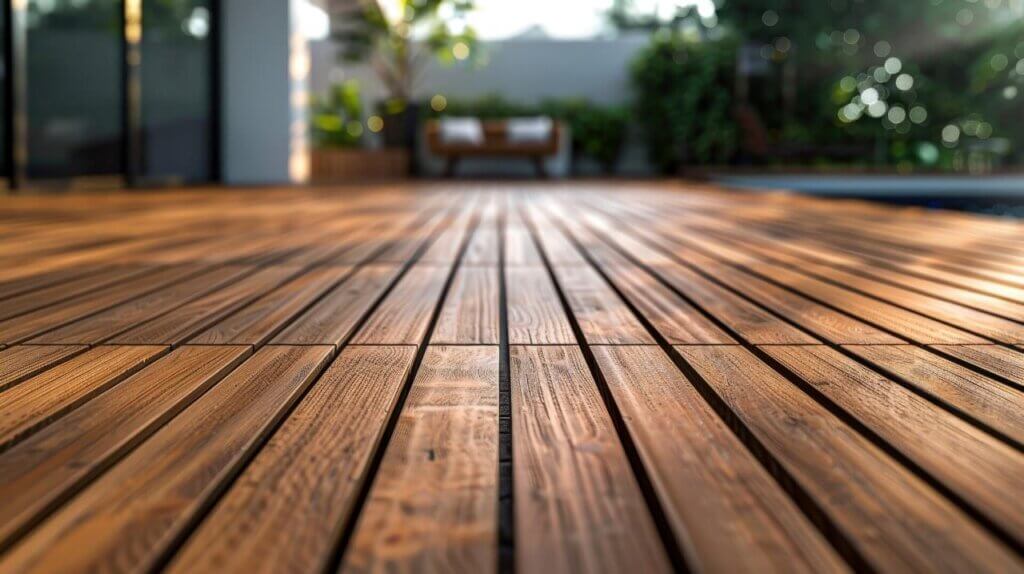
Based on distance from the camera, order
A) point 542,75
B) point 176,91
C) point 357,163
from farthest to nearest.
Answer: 1. point 542,75
2. point 357,163
3. point 176,91

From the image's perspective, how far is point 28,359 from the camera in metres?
1.07

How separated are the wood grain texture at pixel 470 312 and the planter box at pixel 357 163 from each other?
7580 mm

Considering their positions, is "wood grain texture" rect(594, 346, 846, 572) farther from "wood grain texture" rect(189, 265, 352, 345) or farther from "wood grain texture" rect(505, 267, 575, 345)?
"wood grain texture" rect(189, 265, 352, 345)

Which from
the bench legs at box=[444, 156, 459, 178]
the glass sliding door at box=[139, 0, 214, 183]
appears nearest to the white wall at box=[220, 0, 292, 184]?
the glass sliding door at box=[139, 0, 214, 183]

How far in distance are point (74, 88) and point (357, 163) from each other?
173 inches

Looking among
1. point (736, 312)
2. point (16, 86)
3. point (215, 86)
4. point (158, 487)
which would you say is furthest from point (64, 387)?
point (215, 86)

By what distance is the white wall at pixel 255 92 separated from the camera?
701cm

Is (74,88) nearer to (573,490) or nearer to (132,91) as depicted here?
(132,91)

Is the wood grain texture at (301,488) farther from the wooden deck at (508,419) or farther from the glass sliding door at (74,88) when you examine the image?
the glass sliding door at (74,88)

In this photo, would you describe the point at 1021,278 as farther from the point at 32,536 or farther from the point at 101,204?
the point at 101,204

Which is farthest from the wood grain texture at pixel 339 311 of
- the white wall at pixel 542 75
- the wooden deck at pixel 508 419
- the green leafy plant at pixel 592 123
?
the white wall at pixel 542 75

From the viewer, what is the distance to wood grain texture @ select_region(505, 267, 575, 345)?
1.24 m

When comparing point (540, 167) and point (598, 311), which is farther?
point (540, 167)

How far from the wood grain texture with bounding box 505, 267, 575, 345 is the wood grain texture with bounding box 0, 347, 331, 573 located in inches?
14.3
